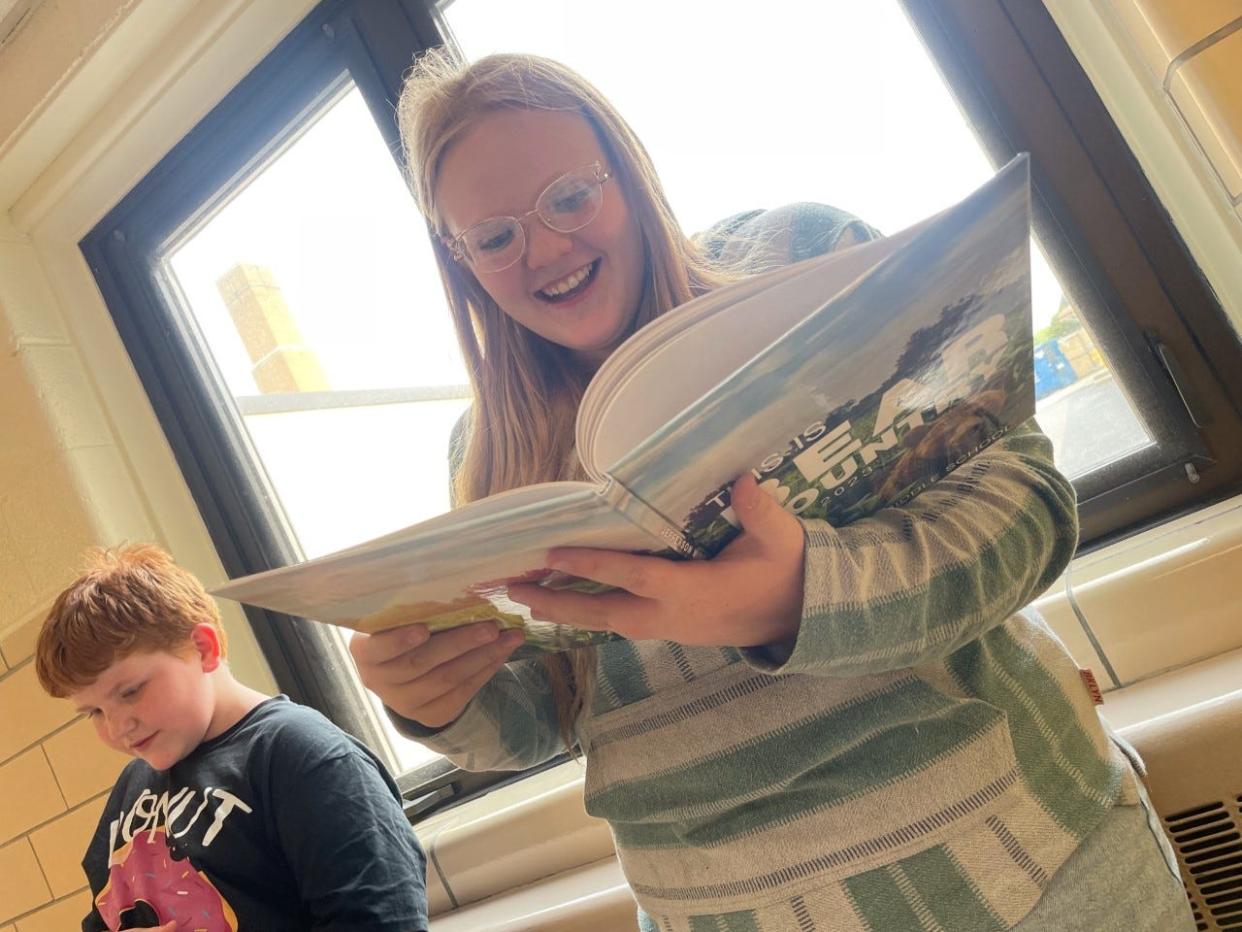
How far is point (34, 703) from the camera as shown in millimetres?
1792

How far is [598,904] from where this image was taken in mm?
1062

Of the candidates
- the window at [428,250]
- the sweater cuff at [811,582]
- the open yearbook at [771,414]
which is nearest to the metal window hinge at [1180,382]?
the window at [428,250]

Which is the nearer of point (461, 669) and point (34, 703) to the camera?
point (461, 669)

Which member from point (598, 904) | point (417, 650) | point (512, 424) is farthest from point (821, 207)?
point (598, 904)

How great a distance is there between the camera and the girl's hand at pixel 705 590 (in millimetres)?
469

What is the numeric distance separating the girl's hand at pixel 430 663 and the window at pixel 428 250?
714 millimetres

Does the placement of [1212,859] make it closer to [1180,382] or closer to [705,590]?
[1180,382]

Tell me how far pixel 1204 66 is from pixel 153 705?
1.29 metres

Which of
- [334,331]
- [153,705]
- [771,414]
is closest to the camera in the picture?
[771,414]

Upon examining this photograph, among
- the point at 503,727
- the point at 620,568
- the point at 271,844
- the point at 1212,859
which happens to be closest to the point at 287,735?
the point at 271,844

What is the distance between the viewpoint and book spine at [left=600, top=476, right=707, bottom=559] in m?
0.41

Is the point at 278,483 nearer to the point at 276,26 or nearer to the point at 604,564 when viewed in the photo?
the point at 276,26

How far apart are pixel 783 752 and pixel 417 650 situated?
0.77 ft

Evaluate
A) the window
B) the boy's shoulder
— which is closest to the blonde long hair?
the window
